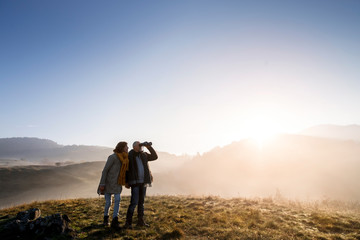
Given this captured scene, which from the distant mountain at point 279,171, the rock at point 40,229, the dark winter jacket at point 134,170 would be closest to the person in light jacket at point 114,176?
the dark winter jacket at point 134,170

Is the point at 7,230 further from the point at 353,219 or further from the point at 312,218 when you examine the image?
the point at 353,219

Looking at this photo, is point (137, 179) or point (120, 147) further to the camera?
point (120, 147)

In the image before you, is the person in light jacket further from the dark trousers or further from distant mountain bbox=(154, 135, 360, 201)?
distant mountain bbox=(154, 135, 360, 201)

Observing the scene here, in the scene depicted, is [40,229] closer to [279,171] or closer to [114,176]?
[114,176]

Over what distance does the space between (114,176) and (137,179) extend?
33.9 inches

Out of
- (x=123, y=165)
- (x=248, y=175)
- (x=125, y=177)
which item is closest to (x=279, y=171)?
(x=248, y=175)

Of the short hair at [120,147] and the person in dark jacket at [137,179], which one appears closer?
the person in dark jacket at [137,179]

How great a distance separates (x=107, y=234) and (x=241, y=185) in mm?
81295

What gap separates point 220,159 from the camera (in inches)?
4161

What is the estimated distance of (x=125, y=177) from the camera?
7.22 meters

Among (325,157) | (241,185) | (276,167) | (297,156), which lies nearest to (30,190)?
(241,185)

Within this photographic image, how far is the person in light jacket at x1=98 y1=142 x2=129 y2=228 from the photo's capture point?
7070mm

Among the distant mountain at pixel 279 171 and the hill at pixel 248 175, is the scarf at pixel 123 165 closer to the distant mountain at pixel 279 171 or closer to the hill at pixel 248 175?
the hill at pixel 248 175

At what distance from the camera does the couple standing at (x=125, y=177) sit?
710 cm
